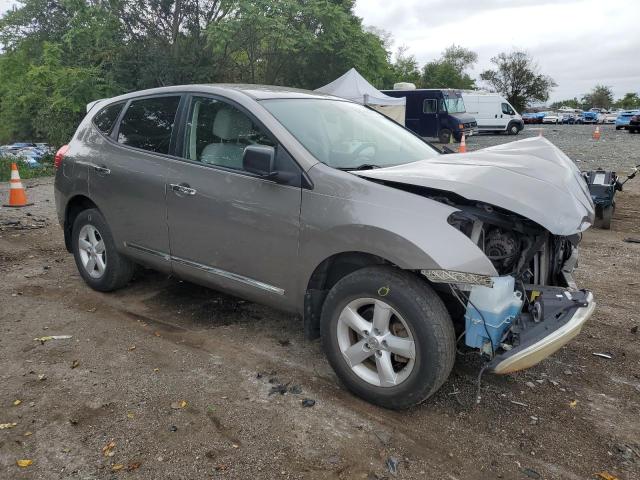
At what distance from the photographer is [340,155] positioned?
3514 millimetres

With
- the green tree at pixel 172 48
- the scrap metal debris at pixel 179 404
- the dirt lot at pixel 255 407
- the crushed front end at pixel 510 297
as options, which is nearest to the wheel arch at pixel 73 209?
the dirt lot at pixel 255 407

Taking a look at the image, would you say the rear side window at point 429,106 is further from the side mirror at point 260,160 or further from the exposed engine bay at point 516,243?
the side mirror at point 260,160

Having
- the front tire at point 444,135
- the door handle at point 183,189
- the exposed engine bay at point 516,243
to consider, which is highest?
the front tire at point 444,135

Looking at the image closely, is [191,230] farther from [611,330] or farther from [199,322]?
[611,330]

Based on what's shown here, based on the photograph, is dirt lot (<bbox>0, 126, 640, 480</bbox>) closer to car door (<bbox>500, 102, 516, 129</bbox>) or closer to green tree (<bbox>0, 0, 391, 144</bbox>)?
green tree (<bbox>0, 0, 391, 144</bbox>)

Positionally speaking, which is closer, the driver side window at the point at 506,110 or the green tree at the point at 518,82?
the driver side window at the point at 506,110

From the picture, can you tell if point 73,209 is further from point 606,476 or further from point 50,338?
point 606,476

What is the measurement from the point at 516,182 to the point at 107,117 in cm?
356

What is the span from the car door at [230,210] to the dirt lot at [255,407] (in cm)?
55

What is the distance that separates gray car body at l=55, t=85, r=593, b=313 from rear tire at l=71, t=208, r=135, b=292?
0.52 feet

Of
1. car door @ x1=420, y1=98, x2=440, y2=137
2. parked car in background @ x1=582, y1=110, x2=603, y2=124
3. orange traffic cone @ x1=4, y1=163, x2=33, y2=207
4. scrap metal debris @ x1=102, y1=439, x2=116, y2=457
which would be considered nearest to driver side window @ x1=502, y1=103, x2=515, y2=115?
car door @ x1=420, y1=98, x2=440, y2=137

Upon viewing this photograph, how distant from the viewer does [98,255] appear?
188 inches

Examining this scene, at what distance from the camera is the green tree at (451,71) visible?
206 ft

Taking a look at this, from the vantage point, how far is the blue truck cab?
1030 inches
